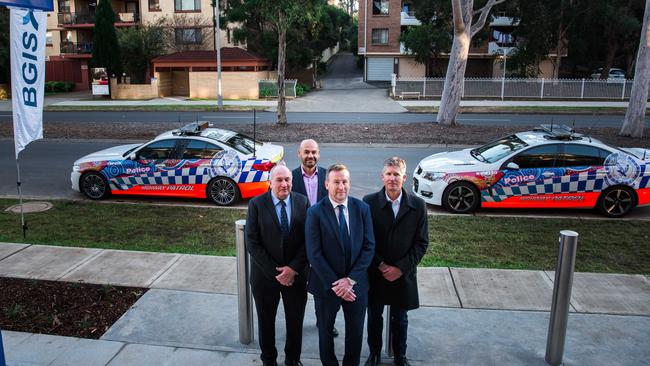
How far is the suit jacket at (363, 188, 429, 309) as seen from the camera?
443cm

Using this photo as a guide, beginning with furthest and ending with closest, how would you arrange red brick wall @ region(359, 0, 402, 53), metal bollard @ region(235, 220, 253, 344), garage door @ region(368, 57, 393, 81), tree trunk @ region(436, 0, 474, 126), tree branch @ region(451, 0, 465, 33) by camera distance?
1. garage door @ region(368, 57, 393, 81)
2. red brick wall @ region(359, 0, 402, 53)
3. tree trunk @ region(436, 0, 474, 126)
4. tree branch @ region(451, 0, 465, 33)
5. metal bollard @ region(235, 220, 253, 344)

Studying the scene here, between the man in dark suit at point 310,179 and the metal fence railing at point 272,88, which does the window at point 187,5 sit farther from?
the man in dark suit at point 310,179

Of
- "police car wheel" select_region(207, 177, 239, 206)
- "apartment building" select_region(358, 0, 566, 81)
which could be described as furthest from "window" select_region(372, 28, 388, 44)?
"police car wheel" select_region(207, 177, 239, 206)

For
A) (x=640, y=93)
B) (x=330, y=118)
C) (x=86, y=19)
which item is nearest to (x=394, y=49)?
(x=330, y=118)

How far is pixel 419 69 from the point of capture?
162 ft

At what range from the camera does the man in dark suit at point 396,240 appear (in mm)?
4430

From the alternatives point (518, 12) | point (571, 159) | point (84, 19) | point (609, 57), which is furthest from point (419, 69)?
point (571, 159)

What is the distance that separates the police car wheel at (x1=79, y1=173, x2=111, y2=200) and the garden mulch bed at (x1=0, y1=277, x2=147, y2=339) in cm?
445

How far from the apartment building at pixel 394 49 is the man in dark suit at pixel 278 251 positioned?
147 ft

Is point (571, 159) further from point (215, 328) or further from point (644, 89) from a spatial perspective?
point (644, 89)

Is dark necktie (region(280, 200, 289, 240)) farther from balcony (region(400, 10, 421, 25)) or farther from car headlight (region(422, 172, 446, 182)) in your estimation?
balcony (region(400, 10, 421, 25))

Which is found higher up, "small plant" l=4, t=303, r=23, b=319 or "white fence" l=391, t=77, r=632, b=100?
"white fence" l=391, t=77, r=632, b=100

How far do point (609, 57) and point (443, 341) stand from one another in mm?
44839

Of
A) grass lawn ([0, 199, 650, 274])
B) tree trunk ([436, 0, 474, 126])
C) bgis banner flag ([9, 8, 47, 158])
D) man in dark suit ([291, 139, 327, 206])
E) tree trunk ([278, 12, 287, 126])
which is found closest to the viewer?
man in dark suit ([291, 139, 327, 206])
